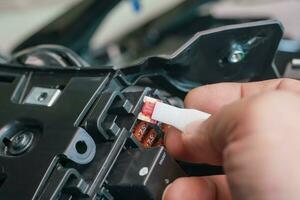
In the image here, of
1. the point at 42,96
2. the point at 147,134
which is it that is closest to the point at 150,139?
the point at 147,134

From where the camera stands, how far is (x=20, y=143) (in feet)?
1.70

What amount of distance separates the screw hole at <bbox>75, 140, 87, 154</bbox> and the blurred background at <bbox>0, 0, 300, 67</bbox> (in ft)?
1.07

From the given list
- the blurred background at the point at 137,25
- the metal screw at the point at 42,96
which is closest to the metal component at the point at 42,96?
the metal screw at the point at 42,96

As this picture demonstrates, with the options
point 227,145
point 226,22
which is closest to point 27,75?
point 227,145

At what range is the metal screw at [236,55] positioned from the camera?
1.93ft

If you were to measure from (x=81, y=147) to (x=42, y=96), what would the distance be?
0.09 m

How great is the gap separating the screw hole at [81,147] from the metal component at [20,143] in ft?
0.18

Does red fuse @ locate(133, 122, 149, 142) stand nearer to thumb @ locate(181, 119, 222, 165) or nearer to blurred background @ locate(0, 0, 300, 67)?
thumb @ locate(181, 119, 222, 165)

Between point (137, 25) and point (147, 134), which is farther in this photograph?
point (137, 25)

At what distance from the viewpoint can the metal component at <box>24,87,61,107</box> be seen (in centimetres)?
55

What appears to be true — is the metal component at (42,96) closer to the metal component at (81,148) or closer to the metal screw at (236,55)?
the metal component at (81,148)

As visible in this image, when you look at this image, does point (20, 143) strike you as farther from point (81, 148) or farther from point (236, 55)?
point (236, 55)

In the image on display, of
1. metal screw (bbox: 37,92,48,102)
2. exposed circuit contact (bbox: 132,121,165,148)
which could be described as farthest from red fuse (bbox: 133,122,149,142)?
metal screw (bbox: 37,92,48,102)

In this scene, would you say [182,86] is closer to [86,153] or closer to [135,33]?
[86,153]
